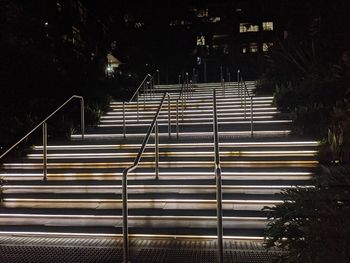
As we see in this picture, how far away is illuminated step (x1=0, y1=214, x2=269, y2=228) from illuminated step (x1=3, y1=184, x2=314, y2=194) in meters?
0.75

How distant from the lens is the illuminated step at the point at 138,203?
6.40 metres

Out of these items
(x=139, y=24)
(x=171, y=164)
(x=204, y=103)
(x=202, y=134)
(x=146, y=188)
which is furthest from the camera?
(x=139, y=24)

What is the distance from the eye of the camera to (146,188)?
7.02 meters

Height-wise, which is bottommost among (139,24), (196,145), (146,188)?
(146,188)

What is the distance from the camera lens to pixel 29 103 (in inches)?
471

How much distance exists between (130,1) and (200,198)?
24.6 m

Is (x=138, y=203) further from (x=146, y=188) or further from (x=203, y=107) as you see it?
(x=203, y=107)

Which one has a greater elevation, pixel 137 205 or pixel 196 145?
pixel 196 145

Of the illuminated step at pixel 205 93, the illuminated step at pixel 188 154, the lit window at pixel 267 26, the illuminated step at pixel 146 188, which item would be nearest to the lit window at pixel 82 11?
the lit window at pixel 267 26

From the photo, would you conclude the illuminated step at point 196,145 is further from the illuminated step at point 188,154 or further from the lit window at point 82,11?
the lit window at point 82,11

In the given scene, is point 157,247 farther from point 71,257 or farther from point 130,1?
point 130,1

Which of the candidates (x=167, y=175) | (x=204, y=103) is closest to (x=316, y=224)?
(x=167, y=175)

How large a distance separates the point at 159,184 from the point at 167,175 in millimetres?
374

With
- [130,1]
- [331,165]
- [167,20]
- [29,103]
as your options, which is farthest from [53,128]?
[130,1]
